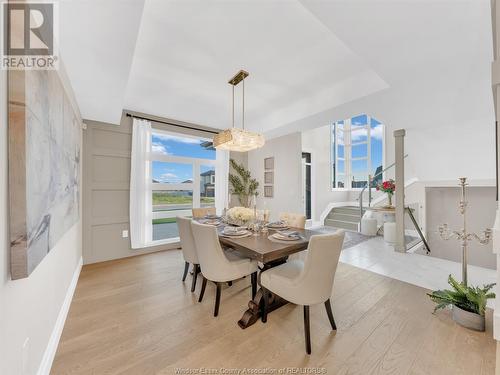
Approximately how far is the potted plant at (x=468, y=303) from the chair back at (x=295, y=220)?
1440 mm

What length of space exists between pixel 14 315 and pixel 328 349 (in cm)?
193

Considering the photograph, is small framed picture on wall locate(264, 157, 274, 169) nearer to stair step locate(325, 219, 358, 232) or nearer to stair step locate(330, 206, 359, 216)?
stair step locate(325, 219, 358, 232)

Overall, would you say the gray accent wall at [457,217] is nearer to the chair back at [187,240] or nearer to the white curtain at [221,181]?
the white curtain at [221,181]

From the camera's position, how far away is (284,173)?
15.2 ft

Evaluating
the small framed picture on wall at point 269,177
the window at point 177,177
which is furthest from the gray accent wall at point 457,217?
the window at point 177,177

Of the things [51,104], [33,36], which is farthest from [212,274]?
[33,36]

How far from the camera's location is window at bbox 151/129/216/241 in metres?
3.99

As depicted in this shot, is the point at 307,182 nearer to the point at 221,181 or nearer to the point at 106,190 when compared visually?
the point at 221,181

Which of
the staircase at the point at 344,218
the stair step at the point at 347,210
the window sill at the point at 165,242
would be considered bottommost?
the window sill at the point at 165,242

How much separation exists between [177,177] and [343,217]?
15.9ft

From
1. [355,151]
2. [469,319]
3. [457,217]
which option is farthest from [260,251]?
[355,151]

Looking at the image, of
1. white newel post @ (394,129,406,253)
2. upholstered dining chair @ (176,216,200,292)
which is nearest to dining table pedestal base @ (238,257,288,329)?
upholstered dining chair @ (176,216,200,292)

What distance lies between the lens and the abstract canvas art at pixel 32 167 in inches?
35.0

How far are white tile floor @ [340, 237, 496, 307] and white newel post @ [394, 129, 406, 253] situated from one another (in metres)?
0.26
